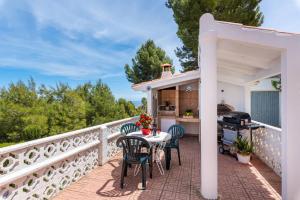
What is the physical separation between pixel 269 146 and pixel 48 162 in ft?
19.0

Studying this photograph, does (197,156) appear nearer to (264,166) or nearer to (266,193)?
(264,166)

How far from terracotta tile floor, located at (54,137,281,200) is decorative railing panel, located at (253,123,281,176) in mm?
242

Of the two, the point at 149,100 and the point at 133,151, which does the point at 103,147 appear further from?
the point at 149,100

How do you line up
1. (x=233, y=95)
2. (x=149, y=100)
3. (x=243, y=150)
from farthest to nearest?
(x=233, y=95) < (x=149, y=100) < (x=243, y=150)

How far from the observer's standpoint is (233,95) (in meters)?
8.95

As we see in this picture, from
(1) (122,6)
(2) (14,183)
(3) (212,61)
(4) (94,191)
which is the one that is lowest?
(4) (94,191)

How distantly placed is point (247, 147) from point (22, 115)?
19.3m

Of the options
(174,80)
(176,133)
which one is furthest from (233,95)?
(176,133)

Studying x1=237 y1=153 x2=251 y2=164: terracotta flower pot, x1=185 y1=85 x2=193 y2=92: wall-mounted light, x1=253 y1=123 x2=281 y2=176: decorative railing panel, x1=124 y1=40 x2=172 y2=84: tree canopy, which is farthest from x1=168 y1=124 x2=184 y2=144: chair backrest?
x1=124 y1=40 x2=172 y2=84: tree canopy

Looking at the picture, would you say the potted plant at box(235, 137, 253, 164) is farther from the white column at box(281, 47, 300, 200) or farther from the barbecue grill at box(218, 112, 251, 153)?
the white column at box(281, 47, 300, 200)

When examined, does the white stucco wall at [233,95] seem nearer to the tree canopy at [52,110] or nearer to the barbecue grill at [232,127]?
the barbecue grill at [232,127]

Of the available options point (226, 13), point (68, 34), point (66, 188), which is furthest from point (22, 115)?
point (226, 13)

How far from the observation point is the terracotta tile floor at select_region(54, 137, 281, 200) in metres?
3.71

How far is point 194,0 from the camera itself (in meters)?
10.7
